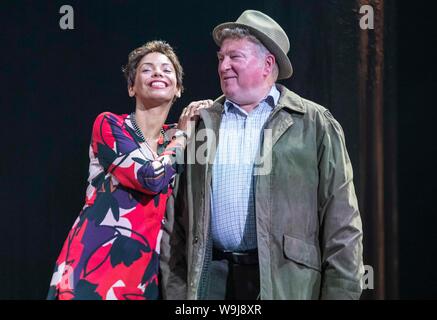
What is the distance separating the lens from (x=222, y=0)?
9.88ft

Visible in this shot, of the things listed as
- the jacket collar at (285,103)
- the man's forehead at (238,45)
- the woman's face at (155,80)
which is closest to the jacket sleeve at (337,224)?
the jacket collar at (285,103)

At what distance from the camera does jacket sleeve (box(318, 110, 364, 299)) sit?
2328 millimetres

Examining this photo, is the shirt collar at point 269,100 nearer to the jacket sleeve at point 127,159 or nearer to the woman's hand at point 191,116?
the woman's hand at point 191,116

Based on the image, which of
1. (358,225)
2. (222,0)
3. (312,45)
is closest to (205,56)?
(222,0)

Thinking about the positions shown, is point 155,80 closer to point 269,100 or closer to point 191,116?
point 191,116

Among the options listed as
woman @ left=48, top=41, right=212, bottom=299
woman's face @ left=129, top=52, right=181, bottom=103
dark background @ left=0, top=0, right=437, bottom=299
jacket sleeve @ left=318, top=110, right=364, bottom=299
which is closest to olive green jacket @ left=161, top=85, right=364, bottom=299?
jacket sleeve @ left=318, top=110, right=364, bottom=299

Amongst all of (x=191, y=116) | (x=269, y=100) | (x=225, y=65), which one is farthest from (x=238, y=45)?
(x=191, y=116)

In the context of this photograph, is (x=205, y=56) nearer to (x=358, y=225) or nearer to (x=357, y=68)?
(x=357, y=68)

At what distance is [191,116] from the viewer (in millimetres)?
2652

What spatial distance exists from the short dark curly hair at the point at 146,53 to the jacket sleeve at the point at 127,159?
238 millimetres

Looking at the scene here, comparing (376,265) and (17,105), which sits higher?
(17,105)

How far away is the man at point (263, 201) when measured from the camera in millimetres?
2348

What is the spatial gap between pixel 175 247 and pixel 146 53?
82 cm
